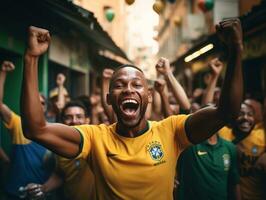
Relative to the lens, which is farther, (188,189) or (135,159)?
(188,189)

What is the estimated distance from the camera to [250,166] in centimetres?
510

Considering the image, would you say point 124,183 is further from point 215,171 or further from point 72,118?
point 72,118

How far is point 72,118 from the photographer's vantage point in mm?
5148

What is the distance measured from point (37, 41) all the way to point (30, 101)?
0.38 m

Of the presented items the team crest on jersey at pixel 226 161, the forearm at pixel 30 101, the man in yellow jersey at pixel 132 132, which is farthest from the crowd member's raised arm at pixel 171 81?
the forearm at pixel 30 101

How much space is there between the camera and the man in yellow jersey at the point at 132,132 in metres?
2.62

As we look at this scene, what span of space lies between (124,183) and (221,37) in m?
1.11

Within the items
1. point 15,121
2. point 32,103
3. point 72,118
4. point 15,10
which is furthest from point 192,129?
point 15,10

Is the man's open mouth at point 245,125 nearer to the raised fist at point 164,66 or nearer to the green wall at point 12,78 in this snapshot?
the raised fist at point 164,66

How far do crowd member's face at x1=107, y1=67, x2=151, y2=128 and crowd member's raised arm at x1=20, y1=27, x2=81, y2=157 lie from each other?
1.51 ft

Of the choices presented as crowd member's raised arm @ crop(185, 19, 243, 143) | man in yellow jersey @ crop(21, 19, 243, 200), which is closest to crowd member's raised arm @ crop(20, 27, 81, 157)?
man in yellow jersey @ crop(21, 19, 243, 200)

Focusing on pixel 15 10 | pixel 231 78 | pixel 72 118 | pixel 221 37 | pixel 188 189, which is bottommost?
pixel 188 189

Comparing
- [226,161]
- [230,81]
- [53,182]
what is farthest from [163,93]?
[230,81]

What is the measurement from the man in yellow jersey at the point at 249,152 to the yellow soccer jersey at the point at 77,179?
5.83 feet
